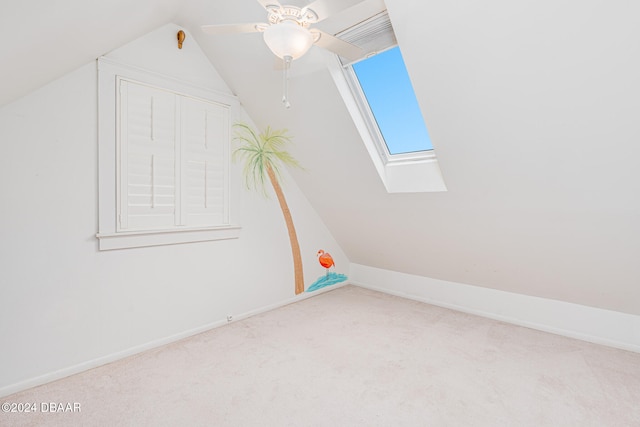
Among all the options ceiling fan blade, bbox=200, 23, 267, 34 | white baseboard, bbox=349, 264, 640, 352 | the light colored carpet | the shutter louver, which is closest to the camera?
ceiling fan blade, bbox=200, 23, 267, 34

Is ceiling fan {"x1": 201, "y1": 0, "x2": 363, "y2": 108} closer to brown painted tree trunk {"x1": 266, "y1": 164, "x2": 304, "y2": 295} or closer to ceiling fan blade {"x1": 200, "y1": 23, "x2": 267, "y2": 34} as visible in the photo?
ceiling fan blade {"x1": 200, "y1": 23, "x2": 267, "y2": 34}

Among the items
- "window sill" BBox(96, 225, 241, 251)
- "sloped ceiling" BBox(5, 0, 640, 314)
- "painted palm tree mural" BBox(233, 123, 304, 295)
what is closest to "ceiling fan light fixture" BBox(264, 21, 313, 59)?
"sloped ceiling" BBox(5, 0, 640, 314)

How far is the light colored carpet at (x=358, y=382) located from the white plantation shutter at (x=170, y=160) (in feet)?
3.31

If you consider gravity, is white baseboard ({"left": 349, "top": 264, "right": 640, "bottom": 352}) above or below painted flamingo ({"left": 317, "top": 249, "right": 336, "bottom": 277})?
below

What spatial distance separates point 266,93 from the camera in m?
2.54

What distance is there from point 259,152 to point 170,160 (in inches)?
34.2

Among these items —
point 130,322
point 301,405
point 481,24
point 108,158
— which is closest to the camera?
point 481,24

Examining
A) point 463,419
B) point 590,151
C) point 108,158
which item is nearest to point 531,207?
point 590,151

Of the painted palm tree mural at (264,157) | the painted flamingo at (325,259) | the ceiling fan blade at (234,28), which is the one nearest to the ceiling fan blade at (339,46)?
the ceiling fan blade at (234,28)

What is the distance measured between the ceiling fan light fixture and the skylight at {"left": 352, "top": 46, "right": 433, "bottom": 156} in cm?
96

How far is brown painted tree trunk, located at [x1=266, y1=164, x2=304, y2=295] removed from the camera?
312 cm

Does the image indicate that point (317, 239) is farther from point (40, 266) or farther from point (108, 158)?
point (40, 266)

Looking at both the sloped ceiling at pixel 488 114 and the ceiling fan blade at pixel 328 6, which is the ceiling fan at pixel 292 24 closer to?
the ceiling fan blade at pixel 328 6

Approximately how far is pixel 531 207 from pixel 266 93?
85.8 inches
